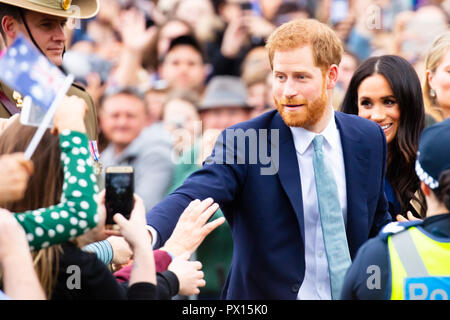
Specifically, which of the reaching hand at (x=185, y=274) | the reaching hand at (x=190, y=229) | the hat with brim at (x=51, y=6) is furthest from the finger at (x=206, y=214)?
the hat with brim at (x=51, y=6)

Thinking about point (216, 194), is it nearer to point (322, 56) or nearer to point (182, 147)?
point (322, 56)

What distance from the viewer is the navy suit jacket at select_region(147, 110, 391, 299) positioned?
3977 millimetres

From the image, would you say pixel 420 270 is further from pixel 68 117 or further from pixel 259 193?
pixel 68 117

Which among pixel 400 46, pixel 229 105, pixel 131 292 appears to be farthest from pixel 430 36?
pixel 131 292

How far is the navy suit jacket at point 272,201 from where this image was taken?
398cm

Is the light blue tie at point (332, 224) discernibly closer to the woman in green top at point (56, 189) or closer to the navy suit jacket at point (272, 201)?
the navy suit jacket at point (272, 201)

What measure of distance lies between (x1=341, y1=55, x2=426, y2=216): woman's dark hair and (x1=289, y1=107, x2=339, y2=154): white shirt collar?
0.79 m

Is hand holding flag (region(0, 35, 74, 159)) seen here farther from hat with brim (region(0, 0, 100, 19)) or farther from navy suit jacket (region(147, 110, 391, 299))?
hat with brim (region(0, 0, 100, 19))

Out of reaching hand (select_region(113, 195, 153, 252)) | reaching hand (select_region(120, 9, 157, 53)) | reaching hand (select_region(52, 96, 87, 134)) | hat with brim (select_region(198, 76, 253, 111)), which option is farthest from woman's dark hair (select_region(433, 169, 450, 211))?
reaching hand (select_region(120, 9, 157, 53))

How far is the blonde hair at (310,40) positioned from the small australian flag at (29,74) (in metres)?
1.32

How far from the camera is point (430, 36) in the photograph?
29.5 ft

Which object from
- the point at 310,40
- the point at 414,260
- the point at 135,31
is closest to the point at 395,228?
the point at 414,260

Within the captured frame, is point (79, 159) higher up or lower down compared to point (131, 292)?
higher up

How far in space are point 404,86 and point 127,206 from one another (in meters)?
2.38
